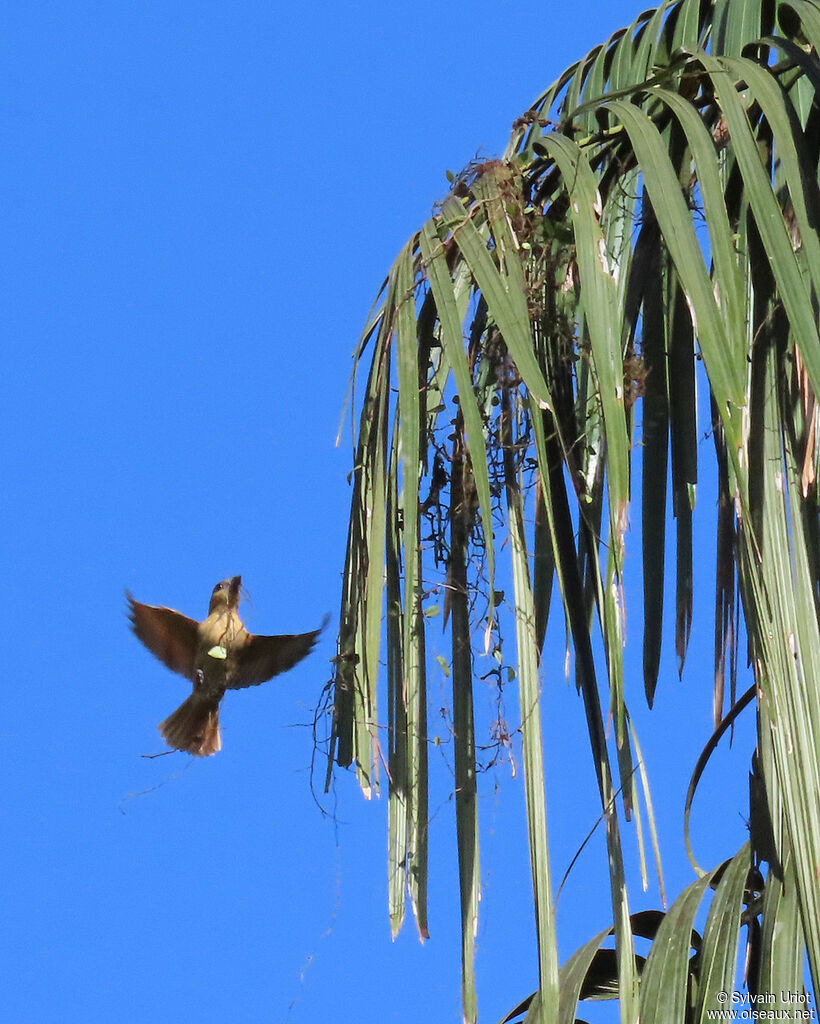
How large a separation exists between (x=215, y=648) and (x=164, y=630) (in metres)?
0.23

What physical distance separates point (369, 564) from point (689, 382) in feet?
2.39

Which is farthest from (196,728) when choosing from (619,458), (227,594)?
(619,458)

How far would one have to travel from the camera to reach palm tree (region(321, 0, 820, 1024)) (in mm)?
2059

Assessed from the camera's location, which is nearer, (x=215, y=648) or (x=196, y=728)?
(x=215, y=648)

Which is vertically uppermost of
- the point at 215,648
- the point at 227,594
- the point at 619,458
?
the point at 227,594

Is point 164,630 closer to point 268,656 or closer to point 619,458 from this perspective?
point 268,656

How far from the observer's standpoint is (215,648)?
5.51m

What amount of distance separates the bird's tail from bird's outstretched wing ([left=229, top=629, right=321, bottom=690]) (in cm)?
28

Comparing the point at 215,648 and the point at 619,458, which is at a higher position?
the point at 215,648

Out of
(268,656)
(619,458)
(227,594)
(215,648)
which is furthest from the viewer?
(227,594)

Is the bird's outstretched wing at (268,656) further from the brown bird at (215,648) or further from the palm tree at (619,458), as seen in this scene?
the palm tree at (619,458)

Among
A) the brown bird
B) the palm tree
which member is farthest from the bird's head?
the palm tree

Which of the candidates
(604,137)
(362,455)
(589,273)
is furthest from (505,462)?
(604,137)

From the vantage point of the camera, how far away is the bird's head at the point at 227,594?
19.6ft
